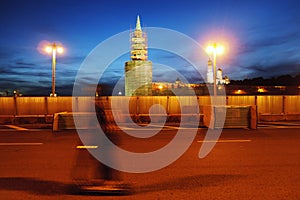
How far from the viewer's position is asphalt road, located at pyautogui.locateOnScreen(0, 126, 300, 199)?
5570 mm

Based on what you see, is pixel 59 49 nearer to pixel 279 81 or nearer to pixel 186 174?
pixel 186 174

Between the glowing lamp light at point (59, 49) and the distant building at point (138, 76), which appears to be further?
the distant building at point (138, 76)

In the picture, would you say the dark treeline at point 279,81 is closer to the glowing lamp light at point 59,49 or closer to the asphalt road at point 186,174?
the glowing lamp light at point 59,49

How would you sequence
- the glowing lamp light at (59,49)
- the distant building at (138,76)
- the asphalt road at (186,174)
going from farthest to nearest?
the distant building at (138,76) < the glowing lamp light at (59,49) < the asphalt road at (186,174)

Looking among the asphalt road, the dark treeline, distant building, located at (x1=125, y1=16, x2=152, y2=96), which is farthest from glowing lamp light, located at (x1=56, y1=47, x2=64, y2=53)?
the dark treeline

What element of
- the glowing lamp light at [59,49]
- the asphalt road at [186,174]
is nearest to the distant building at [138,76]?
the glowing lamp light at [59,49]

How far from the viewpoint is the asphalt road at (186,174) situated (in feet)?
18.3

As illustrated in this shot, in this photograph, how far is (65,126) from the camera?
16.2 m

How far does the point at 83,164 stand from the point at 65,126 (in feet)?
29.2

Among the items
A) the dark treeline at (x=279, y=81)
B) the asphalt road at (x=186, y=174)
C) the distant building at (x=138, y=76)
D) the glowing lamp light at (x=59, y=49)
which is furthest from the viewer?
the dark treeline at (x=279, y=81)

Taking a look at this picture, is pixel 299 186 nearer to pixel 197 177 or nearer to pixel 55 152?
pixel 197 177

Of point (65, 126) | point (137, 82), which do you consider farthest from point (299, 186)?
point (137, 82)

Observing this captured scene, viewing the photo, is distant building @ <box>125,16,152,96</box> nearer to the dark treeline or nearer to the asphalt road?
the dark treeline

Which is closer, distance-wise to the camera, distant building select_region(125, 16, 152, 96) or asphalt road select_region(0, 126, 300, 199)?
asphalt road select_region(0, 126, 300, 199)
